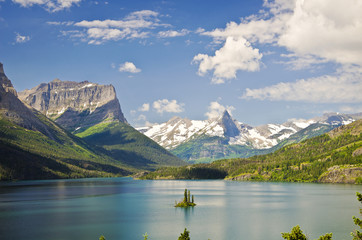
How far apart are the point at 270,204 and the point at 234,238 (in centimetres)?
7071

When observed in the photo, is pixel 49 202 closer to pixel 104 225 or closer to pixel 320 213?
pixel 104 225

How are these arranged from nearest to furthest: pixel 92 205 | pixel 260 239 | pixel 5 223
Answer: pixel 260 239 → pixel 5 223 → pixel 92 205

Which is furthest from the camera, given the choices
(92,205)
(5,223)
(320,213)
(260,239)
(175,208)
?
(92,205)

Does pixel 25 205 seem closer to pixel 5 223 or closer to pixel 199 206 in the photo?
pixel 5 223

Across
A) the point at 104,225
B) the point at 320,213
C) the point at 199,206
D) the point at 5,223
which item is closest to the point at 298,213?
the point at 320,213

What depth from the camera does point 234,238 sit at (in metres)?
88.2

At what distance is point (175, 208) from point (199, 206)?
34.2ft

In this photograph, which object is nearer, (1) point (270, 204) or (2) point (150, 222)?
(2) point (150, 222)

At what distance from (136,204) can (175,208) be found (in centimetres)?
2472

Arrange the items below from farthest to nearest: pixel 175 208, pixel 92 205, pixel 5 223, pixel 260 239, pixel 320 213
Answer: pixel 92 205 < pixel 175 208 < pixel 320 213 < pixel 5 223 < pixel 260 239

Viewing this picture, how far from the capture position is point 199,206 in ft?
490

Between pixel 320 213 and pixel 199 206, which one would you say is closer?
pixel 320 213

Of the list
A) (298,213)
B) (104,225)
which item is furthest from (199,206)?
(104,225)

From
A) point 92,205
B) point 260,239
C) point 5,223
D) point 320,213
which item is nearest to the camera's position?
point 260,239
